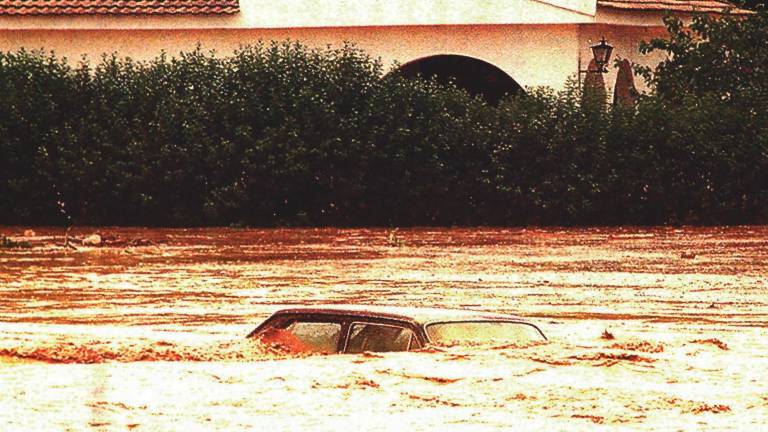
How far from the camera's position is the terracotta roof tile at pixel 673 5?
1364 inches

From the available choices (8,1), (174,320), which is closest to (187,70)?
(8,1)

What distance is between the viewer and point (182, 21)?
1393 inches

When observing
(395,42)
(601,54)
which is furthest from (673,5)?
(395,42)

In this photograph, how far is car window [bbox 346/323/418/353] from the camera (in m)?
11.6

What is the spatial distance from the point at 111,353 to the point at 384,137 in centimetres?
1793

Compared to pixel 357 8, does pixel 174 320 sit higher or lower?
lower

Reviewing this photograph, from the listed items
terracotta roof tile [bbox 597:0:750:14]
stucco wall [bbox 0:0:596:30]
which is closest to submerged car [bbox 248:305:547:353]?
stucco wall [bbox 0:0:596:30]

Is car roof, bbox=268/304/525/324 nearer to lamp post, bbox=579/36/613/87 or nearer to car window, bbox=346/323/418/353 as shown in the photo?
car window, bbox=346/323/418/353

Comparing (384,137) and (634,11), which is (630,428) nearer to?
(384,137)

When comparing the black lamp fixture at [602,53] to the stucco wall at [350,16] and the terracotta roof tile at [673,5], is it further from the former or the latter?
the terracotta roof tile at [673,5]

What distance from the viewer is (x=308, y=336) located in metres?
12.1

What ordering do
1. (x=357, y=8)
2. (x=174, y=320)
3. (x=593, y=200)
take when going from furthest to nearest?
(x=357, y=8), (x=593, y=200), (x=174, y=320)

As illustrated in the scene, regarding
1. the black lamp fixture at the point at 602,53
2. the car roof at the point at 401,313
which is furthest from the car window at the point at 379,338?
the black lamp fixture at the point at 602,53

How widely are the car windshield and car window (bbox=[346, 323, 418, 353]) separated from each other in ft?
0.47
